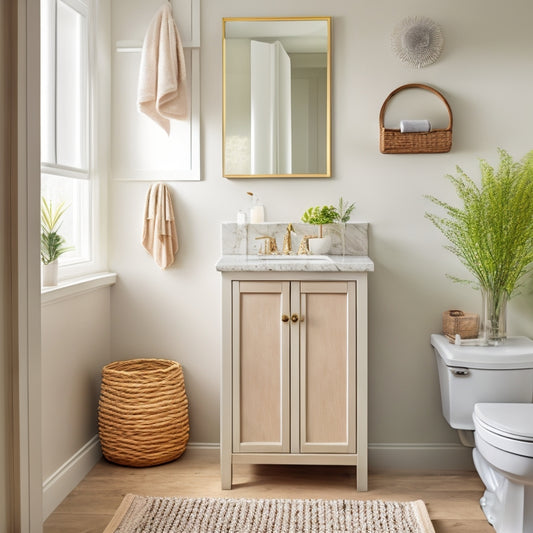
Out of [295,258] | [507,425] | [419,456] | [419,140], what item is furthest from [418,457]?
[419,140]

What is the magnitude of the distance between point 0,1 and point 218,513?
1941mm

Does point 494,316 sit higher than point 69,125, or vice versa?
point 69,125

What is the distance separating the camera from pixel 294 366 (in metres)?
2.77

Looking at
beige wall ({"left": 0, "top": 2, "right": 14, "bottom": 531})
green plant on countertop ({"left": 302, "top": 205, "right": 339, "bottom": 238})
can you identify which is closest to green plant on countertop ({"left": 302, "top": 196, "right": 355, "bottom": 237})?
green plant on countertop ({"left": 302, "top": 205, "right": 339, "bottom": 238})

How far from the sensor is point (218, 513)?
2.59 metres

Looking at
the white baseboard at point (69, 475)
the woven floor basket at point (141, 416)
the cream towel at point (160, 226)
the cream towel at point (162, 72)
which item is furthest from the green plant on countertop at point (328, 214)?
the white baseboard at point (69, 475)

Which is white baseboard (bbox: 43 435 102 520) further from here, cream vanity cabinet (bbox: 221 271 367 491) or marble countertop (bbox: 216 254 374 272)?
marble countertop (bbox: 216 254 374 272)

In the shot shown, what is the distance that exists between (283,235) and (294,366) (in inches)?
27.1

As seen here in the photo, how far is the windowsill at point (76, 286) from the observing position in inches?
100

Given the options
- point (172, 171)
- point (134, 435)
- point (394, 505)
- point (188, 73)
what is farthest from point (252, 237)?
point (394, 505)

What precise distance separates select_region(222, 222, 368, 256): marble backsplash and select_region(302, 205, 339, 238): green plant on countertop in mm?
46

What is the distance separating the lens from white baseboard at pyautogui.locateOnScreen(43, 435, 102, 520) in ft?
8.48

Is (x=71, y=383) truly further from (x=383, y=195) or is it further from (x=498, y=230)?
(x=498, y=230)

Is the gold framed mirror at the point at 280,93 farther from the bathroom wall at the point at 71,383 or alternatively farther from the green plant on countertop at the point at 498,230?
the bathroom wall at the point at 71,383
